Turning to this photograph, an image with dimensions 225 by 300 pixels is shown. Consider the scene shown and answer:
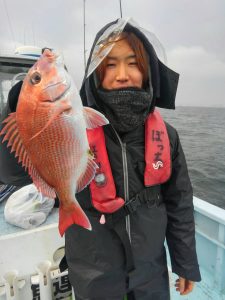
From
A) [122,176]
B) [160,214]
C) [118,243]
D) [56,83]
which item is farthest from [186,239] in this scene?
[56,83]

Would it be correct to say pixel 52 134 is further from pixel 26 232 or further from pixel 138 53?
pixel 26 232

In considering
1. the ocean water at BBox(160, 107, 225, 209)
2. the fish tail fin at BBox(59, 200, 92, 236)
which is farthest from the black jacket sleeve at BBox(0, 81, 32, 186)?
the ocean water at BBox(160, 107, 225, 209)

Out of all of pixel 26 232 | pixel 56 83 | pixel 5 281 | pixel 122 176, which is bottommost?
pixel 5 281

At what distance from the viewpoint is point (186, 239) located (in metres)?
1.98

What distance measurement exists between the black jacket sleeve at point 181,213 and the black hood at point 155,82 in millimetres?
251

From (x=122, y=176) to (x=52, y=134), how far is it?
2.20ft

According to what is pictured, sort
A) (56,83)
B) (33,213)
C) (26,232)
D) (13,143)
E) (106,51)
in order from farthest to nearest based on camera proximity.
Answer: (33,213) → (26,232) → (106,51) → (13,143) → (56,83)

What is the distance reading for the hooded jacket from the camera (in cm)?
175

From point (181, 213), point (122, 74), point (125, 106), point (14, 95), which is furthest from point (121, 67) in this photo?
point (181, 213)

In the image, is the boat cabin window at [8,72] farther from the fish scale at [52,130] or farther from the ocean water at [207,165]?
the ocean water at [207,165]

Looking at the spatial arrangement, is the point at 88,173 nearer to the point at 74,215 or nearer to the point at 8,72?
the point at 74,215

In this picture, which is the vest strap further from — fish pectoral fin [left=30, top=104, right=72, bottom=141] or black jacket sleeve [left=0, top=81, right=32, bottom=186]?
fish pectoral fin [left=30, top=104, right=72, bottom=141]

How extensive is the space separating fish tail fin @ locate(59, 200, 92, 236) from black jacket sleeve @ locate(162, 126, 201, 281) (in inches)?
31.7

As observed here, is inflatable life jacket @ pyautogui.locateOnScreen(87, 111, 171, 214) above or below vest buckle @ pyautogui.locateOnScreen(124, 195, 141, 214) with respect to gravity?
above
